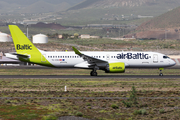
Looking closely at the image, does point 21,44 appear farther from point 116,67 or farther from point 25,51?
point 116,67

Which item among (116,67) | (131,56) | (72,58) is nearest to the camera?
(116,67)

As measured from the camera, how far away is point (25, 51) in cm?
4538

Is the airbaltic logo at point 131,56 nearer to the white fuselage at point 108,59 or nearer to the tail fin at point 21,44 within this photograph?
the white fuselage at point 108,59

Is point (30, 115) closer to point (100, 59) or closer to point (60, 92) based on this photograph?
point (60, 92)

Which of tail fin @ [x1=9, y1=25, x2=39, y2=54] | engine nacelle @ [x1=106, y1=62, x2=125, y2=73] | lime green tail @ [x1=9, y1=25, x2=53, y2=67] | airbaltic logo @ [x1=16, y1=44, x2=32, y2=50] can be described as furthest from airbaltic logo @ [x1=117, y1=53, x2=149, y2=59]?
airbaltic logo @ [x1=16, y1=44, x2=32, y2=50]

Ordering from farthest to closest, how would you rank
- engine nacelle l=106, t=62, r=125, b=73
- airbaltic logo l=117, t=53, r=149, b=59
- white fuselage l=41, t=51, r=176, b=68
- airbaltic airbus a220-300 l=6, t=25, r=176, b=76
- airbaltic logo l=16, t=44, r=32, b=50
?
airbaltic logo l=16, t=44, r=32, b=50 < airbaltic logo l=117, t=53, r=149, b=59 < white fuselage l=41, t=51, r=176, b=68 < airbaltic airbus a220-300 l=6, t=25, r=176, b=76 < engine nacelle l=106, t=62, r=125, b=73

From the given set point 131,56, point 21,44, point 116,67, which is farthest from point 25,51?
point 131,56

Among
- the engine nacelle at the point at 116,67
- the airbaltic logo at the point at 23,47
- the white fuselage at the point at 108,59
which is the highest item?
the airbaltic logo at the point at 23,47

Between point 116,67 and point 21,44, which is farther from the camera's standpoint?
point 21,44

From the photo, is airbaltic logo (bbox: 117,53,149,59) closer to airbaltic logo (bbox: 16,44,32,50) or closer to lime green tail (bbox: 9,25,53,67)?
lime green tail (bbox: 9,25,53,67)

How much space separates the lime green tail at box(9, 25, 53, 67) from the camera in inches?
1763

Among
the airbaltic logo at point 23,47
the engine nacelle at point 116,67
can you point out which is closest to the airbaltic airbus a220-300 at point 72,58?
the airbaltic logo at point 23,47

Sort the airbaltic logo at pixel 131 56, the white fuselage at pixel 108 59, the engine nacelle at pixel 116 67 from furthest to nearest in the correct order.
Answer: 1. the airbaltic logo at pixel 131 56
2. the white fuselage at pixel 108 59
3. the engine nacelle at pixel 116 67

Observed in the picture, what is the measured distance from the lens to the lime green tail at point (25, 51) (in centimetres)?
4478
